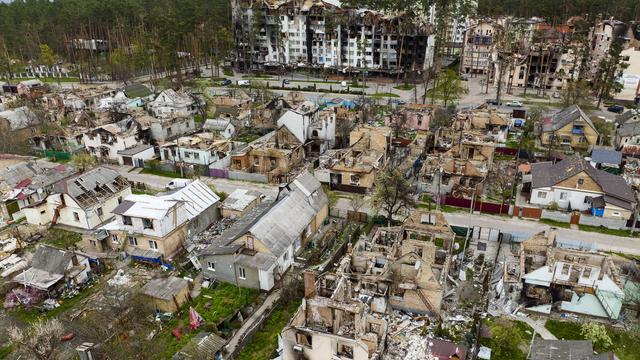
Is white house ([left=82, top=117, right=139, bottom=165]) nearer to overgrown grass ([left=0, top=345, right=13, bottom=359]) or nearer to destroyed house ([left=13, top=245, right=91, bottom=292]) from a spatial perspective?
destroyed house ([left=13, top=245, right=91, bottom=292])

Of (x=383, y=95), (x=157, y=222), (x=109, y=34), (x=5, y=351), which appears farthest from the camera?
(x=109, y=34)

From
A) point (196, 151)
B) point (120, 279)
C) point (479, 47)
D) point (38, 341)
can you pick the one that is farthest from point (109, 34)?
point (38, 341)

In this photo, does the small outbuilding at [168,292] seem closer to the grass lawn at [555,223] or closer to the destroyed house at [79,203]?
the destroyed house at [79,203]

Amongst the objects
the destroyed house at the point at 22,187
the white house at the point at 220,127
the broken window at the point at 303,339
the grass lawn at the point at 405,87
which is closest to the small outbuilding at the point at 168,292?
the broken window at the point at 303,339

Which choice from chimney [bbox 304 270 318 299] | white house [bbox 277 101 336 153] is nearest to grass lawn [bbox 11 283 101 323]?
chimney [bbox 304 270 318 299]

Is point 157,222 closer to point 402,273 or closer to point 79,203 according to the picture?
point 79,203

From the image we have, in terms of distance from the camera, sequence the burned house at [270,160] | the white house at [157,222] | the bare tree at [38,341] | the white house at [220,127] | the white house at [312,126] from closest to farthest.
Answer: the bare tree at [38,341]
the white house at [157,222]
the burned house at [270,160]
the white house at [312,126]
the white house at [220,127]

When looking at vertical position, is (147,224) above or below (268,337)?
above
